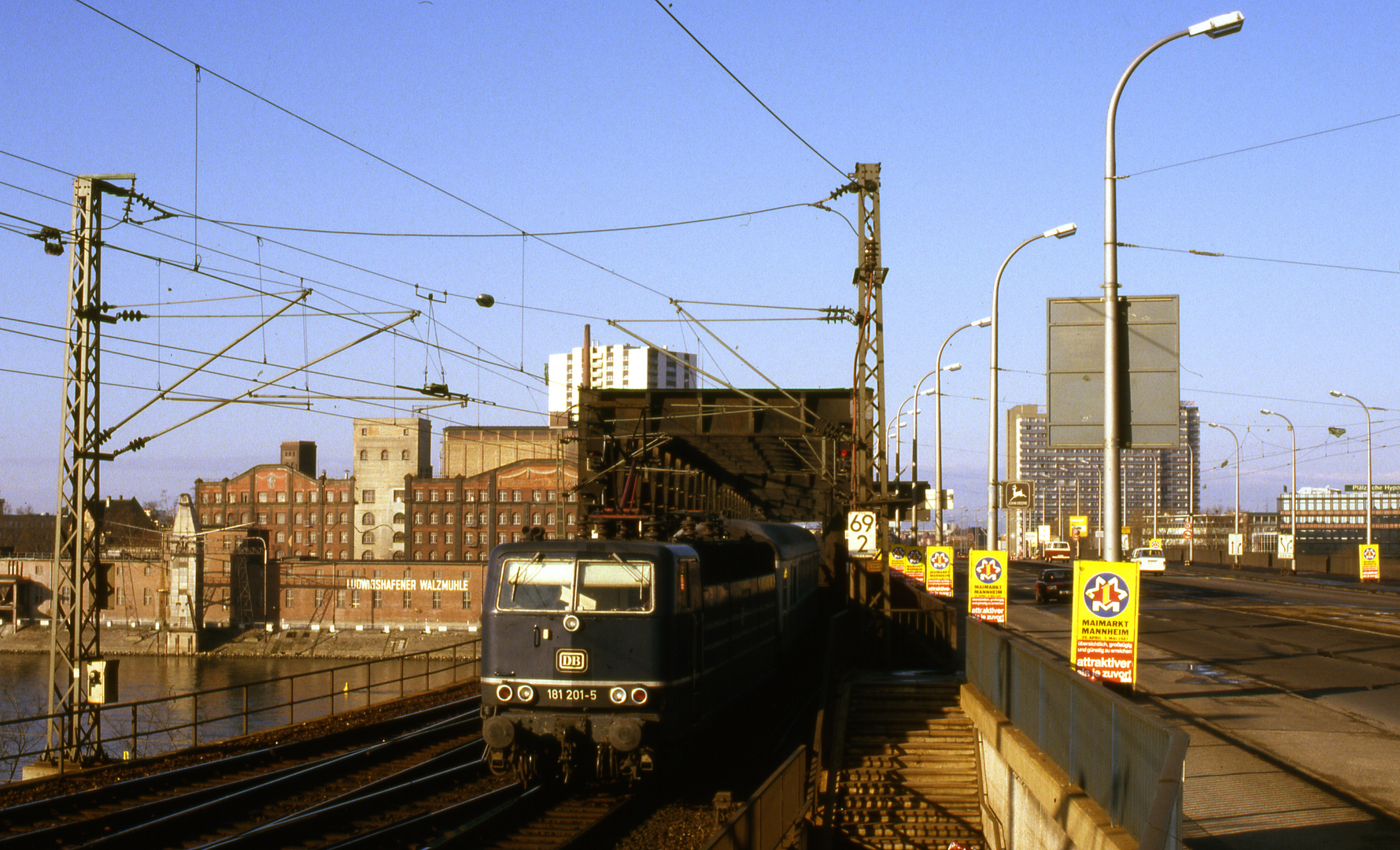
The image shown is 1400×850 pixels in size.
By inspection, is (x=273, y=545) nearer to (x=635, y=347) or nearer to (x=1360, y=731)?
(x=635, y=347)

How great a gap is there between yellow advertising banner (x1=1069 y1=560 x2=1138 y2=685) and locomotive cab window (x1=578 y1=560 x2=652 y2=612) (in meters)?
5.03

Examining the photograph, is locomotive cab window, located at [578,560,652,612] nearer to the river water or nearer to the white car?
the river water

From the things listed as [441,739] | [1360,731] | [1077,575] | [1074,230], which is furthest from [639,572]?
[1074,230]

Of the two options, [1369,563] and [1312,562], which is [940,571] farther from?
[1312,562]

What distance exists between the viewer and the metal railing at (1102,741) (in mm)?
7199

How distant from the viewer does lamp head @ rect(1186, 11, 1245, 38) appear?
12836 mm

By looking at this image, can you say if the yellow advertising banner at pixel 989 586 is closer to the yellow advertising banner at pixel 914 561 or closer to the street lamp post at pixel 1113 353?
the street lamp post at pixel 1113 353

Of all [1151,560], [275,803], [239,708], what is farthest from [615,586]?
[239,708]

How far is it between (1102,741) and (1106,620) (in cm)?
381

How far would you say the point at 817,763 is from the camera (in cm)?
1529

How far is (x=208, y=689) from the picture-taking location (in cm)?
6675

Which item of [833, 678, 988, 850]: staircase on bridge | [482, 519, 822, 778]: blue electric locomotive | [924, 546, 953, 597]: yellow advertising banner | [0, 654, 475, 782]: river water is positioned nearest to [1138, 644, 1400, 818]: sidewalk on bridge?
[833, 678, 988, 850]: staircase on bridge

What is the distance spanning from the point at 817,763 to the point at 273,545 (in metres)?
116


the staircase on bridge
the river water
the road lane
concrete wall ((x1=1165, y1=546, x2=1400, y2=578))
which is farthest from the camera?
concrete wall ((x1=1165, y1=546, x2=1400, y2=578))
